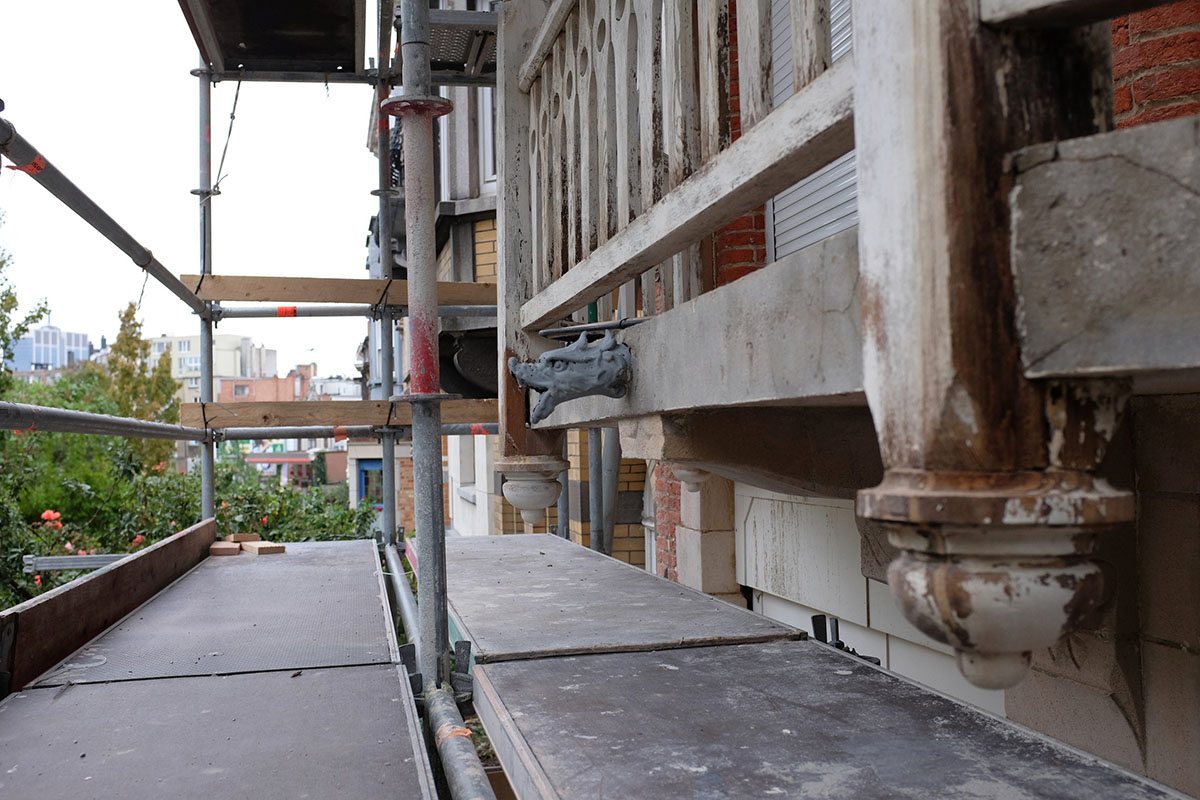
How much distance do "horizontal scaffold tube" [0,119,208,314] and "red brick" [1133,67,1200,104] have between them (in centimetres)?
278

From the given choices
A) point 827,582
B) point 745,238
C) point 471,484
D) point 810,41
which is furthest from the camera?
point 471,484

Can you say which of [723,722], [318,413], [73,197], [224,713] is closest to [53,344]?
[318,413]

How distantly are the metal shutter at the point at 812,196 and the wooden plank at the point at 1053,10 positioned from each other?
2535 millimetres

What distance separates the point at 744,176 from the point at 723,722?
123 cm

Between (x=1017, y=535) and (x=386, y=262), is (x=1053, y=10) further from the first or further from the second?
(x=386, y=262)

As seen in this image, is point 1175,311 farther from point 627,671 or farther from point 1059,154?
point 627,671

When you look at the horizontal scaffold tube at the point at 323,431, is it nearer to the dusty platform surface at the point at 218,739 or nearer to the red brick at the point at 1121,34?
the dusty platform surface at the point at 218,739

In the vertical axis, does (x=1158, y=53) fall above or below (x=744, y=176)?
above

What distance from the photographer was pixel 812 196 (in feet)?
14.8

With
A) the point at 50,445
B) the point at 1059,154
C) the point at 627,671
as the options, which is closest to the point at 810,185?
the point at 627,671

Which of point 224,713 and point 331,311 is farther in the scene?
point 331,311

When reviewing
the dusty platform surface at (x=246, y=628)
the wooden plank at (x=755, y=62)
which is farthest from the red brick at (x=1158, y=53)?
the dusty platform surface at (x=246, y=628)

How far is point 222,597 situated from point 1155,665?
3242 millimetres

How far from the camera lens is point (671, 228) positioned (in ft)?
8.02
